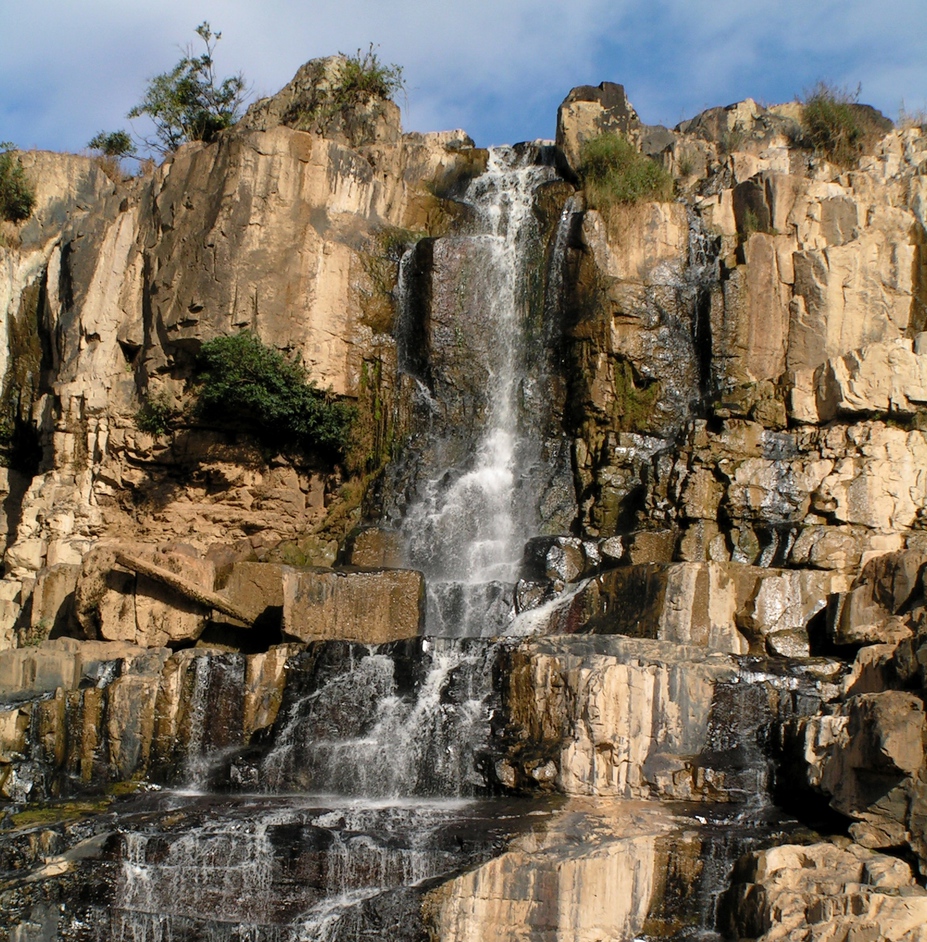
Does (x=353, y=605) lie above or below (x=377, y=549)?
below

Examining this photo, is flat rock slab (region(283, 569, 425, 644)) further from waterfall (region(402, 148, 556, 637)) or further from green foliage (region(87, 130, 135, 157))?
green foliage (region(87, 130, 135, 157))

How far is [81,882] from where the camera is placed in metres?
11.3

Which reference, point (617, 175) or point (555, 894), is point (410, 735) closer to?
point (555, 894)

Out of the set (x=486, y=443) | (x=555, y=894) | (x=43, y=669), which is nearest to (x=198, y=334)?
(x=486, y=443)

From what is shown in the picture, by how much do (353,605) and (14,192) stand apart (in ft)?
49.1

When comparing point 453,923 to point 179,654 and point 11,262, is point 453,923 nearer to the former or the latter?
point 179,654

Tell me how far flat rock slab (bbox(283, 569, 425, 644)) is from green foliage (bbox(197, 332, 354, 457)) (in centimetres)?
466

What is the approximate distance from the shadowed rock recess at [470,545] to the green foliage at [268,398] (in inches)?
9.3

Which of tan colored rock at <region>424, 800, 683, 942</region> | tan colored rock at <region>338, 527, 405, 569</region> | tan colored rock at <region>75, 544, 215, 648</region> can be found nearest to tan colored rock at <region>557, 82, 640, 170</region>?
tan colored rock at <region>338, 527, 405, 569</region>

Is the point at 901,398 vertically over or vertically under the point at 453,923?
over

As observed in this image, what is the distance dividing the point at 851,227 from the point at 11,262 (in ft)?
55.9

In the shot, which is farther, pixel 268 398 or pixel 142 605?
pixel 268 398

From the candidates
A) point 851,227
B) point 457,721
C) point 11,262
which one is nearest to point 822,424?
point 851,227

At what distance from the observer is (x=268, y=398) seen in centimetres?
2048
